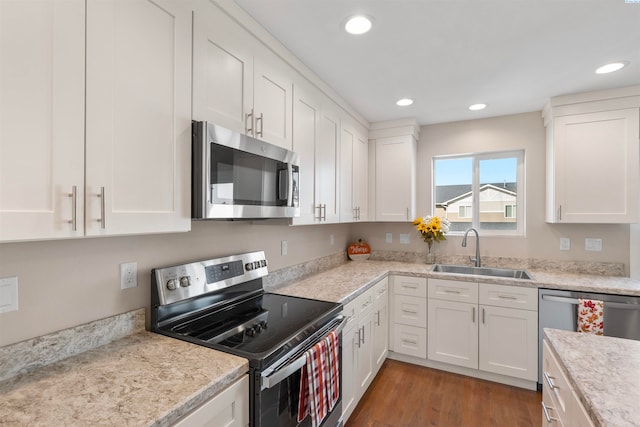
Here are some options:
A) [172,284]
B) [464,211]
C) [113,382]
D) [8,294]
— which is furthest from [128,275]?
[464,211]

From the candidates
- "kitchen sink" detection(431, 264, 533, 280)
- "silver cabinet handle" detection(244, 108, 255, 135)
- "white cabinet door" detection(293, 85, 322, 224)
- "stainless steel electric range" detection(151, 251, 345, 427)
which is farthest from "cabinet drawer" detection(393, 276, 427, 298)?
"silver cabinet handle" detection(244, 108, 255, 135)

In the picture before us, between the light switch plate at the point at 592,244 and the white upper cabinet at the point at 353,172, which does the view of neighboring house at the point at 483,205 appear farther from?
the white upper cabinet at the point at 353,172

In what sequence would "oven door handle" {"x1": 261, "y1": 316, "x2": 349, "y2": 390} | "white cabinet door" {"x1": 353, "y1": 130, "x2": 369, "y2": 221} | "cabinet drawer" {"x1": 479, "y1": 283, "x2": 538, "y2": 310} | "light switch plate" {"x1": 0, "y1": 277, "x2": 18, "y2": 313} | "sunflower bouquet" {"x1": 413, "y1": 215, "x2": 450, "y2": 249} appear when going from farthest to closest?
"sunflower bouquet" {"x1": 413, "y1": 215, "x2": 450, "y2": 249} < "white cabinet door" {"x1": 353, "y1": 130, "x2": 369, "y2": 221} < "cabinet drawer" {"x1": 479, "y1": 283, "x2": 538, "y2": 310} < "oven door handle" {"x1": 261, "y1": 316, "x2": 349, "y2": 390} < "light switch plate" {"x1": 0, "y1": 277, "x2": 18, "y2": 313}

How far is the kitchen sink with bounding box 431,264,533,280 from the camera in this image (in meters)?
2.87

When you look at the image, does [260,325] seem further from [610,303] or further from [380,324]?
[610,303]

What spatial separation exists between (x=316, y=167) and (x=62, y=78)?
1.57 meters

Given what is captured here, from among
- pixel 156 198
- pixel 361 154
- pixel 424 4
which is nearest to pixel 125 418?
pixel 156 198

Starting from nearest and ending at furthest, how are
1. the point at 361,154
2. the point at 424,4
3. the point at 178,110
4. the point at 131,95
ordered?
the point at 131,95 < the point at 178,110 < the point at 424,4 < the point at 361,154

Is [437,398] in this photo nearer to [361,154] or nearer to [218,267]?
[218,267]

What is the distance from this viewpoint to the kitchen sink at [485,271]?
2.87m

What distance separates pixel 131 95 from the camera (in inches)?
40.4

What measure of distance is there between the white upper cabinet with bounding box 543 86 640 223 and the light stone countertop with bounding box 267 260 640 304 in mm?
501

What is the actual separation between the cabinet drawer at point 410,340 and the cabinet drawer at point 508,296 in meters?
0.63

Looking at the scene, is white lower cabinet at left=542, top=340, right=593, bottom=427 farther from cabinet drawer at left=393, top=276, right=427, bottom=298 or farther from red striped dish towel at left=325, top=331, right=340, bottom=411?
cabinet drawer at left=393, top=276, right=427, bottom=298
